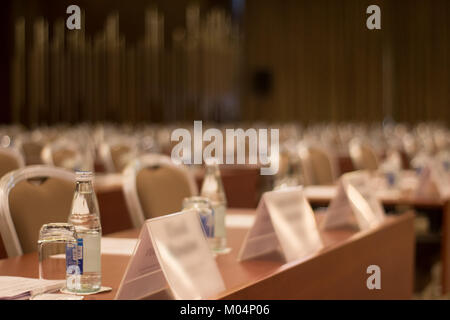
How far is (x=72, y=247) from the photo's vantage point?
1541 millimetres

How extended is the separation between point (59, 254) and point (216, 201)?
75cm

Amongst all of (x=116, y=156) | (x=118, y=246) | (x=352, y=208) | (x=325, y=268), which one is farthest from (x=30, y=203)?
(x=116, y=156)

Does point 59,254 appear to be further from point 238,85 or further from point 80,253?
point 238,85

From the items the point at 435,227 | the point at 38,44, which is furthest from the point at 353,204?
Result: the point at 38,44

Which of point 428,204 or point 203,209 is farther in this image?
point 428,204

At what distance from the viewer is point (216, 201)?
2.25m

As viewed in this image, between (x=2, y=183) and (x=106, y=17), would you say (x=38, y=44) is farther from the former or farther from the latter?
(x=2, y=183)

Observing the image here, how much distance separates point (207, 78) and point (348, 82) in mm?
Result: 3910

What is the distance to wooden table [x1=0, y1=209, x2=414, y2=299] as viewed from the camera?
66.7 inches

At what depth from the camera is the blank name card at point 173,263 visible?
141 cm

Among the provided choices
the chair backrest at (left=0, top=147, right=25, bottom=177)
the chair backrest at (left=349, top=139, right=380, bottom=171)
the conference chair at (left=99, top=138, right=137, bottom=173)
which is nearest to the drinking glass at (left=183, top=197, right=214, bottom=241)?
the chair backrest at (left=0, top=147, right=25, bottom=177)

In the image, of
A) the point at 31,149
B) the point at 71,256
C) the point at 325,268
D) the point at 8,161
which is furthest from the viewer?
the point at 31,149

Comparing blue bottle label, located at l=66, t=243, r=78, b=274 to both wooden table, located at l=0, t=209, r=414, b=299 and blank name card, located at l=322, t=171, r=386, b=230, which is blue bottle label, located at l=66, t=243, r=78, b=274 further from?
blank name card, located at l=322, t=171, r=386, b=230

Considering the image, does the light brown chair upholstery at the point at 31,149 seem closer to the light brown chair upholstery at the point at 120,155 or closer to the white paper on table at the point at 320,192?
the light brown chair upholstery at the point at 120,155
